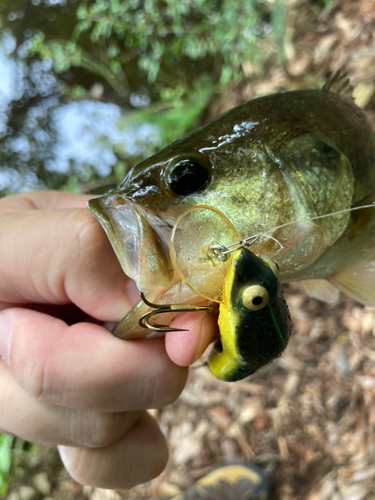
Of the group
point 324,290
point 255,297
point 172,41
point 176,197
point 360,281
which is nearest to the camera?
point 255,297

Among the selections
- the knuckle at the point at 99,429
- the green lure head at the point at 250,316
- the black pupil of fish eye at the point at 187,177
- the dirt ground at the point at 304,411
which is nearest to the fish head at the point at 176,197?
the black pupil of fish eye at the point at 187,177

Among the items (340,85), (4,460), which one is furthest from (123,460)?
(4,460)

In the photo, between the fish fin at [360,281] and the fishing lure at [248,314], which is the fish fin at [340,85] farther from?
the fishing lure at [248,314]

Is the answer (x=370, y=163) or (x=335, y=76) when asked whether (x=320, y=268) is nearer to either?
(x=370, y=163)

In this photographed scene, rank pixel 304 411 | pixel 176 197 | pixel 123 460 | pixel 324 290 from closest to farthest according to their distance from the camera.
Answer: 1. pixel 176 197
2. pixel 123 460
3. pixel 324 290
4. pixel 304 411

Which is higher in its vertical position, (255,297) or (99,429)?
(255,297)

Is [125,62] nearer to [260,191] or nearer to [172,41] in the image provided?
[172,41]
